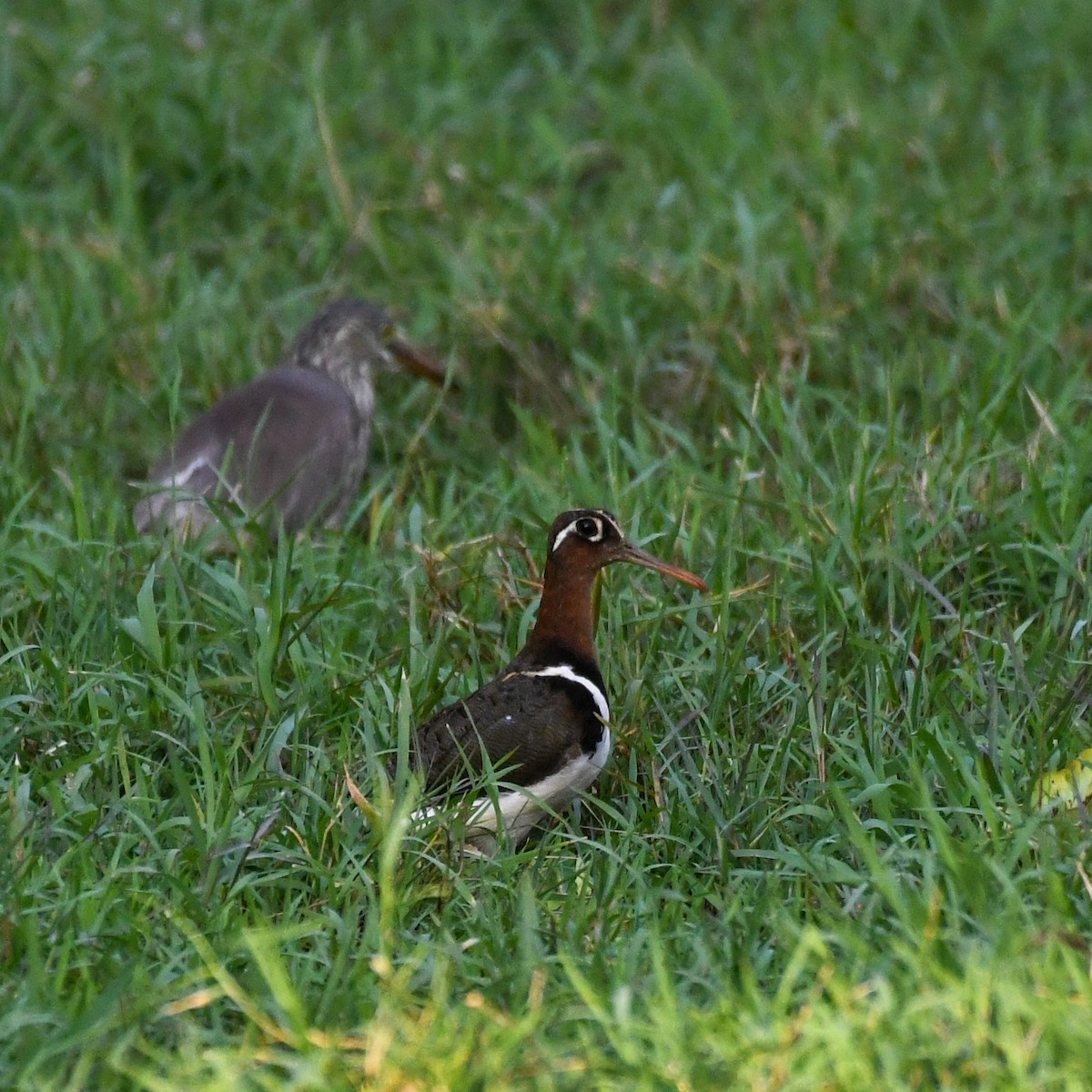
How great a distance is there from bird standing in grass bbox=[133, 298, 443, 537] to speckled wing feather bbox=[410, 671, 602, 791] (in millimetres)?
1314

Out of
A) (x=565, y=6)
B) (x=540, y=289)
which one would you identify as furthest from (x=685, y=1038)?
(x=565, y=6)

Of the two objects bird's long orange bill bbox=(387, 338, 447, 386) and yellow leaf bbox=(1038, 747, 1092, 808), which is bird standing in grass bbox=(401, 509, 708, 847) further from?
bird's long orange bill bbox=(387, 338, 447, 386)

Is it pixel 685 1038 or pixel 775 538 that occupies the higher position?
pixel 685 1038

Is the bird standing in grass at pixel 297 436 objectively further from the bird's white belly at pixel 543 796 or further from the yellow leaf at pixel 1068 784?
the yellow leaf at pixel 1068 784

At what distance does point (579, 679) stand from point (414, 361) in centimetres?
226

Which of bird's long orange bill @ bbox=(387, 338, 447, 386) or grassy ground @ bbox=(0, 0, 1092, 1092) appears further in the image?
bird's long orange bill @ bbox=(387, 338, 447, 386)

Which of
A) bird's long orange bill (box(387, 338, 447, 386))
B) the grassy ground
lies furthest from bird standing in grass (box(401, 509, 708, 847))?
bird's long orange bill (box(387, 338, 447, 386))

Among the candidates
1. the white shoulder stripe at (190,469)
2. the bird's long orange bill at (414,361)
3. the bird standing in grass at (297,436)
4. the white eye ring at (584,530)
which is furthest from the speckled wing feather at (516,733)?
the bird's long orange bill at (414,361)

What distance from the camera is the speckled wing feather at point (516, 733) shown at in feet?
12.9

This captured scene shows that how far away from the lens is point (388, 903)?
10.2ft

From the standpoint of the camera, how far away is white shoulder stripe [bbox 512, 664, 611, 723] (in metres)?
4.03

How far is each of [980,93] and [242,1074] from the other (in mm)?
5443

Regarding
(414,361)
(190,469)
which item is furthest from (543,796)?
(414,361)

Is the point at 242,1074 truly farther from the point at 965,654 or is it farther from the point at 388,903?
the point at 965,654
